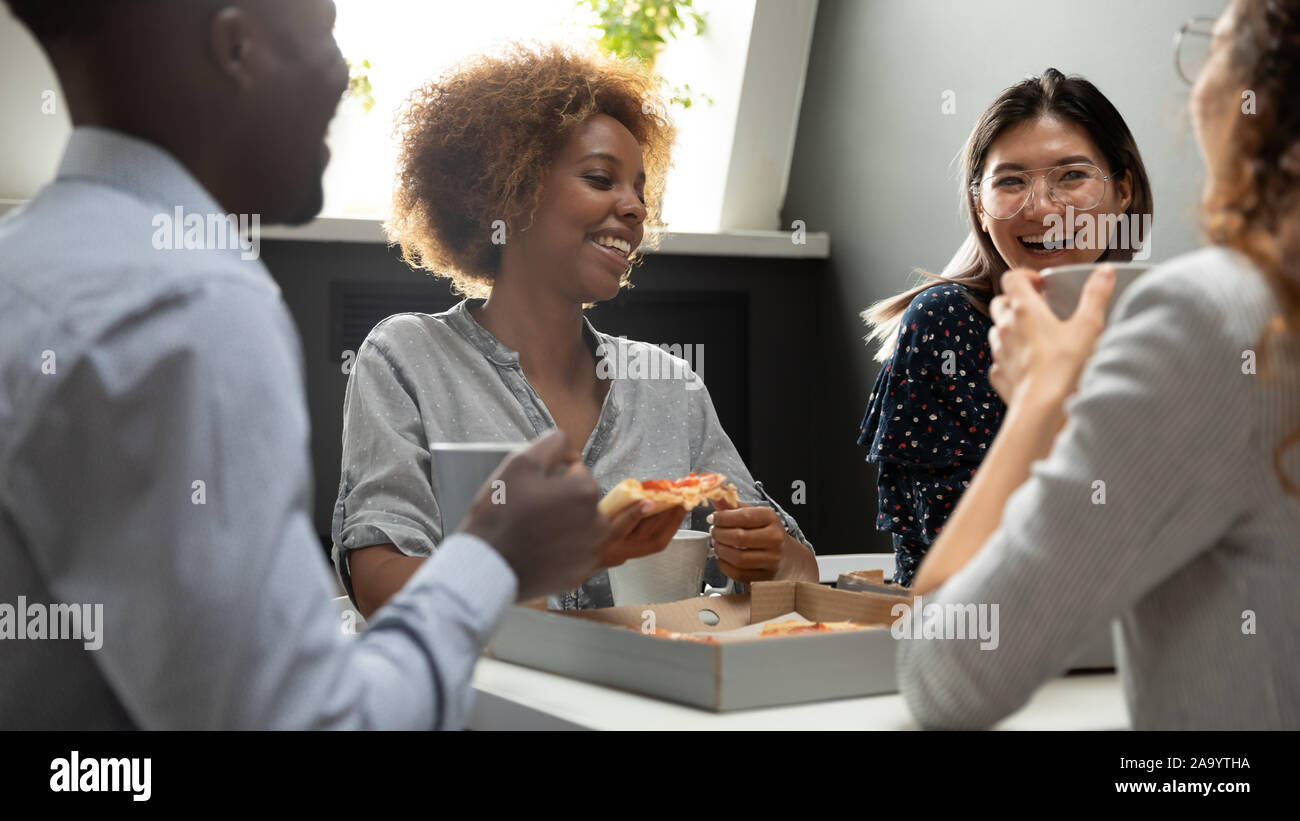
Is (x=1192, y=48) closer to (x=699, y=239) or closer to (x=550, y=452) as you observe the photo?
(x=550, y=452)

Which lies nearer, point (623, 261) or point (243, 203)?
point (243, 203)

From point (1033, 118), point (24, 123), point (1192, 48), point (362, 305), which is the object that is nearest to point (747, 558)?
point (1192, 48)

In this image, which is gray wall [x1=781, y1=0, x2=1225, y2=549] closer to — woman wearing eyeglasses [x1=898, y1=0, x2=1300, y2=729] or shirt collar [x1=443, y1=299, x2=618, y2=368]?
shirt collar [x1=443, y1=299, x2=618, y2=368]

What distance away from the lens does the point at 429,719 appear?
0.76 meters

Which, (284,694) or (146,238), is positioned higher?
(146,238)

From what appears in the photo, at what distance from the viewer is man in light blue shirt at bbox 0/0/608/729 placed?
2.14 ft

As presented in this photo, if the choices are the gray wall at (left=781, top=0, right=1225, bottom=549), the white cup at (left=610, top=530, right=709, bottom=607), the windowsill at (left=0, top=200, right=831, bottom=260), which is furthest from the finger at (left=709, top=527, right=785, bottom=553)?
the windowsill at (left=0, top=200, right=831, bottom=260)

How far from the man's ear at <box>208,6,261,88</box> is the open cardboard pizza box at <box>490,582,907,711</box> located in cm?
46

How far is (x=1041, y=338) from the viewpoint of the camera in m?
1.01

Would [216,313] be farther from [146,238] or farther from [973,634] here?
[973,634]

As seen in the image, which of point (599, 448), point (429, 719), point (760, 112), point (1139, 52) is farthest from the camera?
Answer: point (760, 112)

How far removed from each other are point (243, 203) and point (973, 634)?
60 cm
